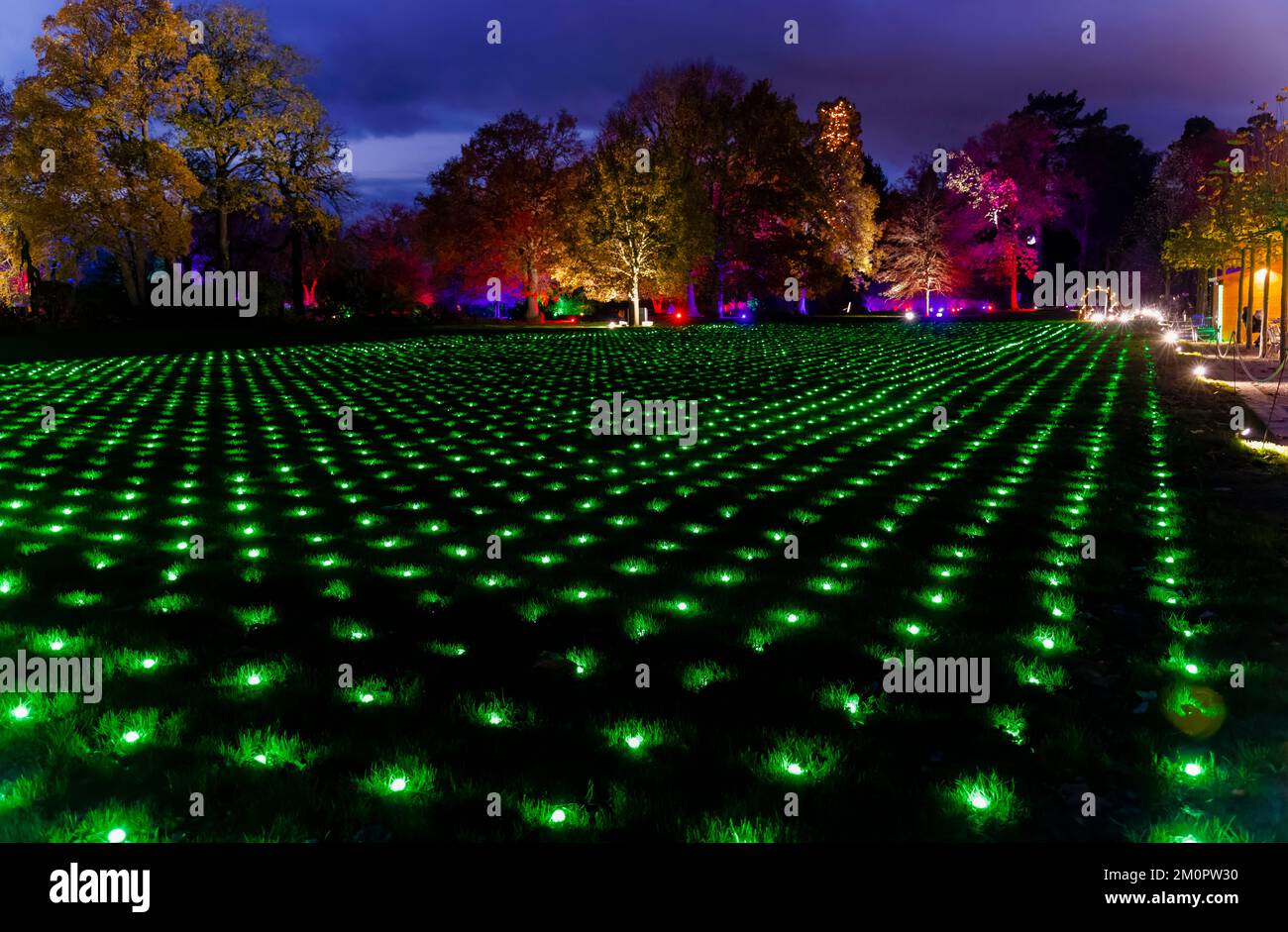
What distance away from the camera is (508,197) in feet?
164

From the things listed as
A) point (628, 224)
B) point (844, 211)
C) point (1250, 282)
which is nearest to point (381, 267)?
point (628, 224)

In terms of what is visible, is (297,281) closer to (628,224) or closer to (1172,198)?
(628,224)

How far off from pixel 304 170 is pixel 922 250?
44.7m

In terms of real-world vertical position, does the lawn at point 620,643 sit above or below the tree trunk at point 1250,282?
below

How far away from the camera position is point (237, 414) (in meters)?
13.6

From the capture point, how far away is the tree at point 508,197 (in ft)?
165

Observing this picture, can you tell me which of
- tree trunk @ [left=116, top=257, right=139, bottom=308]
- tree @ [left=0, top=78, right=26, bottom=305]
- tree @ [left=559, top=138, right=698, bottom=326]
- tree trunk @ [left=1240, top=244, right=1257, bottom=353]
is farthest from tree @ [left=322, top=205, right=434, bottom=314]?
tree trunk @ [left=1240, top=244, right=1257, bottom=353]

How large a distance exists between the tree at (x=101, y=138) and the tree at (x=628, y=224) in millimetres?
17975

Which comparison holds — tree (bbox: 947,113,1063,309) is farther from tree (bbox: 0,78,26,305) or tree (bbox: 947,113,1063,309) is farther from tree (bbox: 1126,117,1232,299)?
tree (bbox: 0,78,26,305)

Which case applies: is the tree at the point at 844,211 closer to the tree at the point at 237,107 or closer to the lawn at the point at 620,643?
the tree at the point at 237,107

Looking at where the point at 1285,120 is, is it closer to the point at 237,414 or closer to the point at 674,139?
the point at 237,414

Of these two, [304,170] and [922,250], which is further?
[922,250]

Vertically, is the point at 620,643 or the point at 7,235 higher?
the point at 7,235

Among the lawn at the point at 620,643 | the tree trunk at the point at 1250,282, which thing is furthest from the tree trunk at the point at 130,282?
the tree trunk at the point at 1250,282
